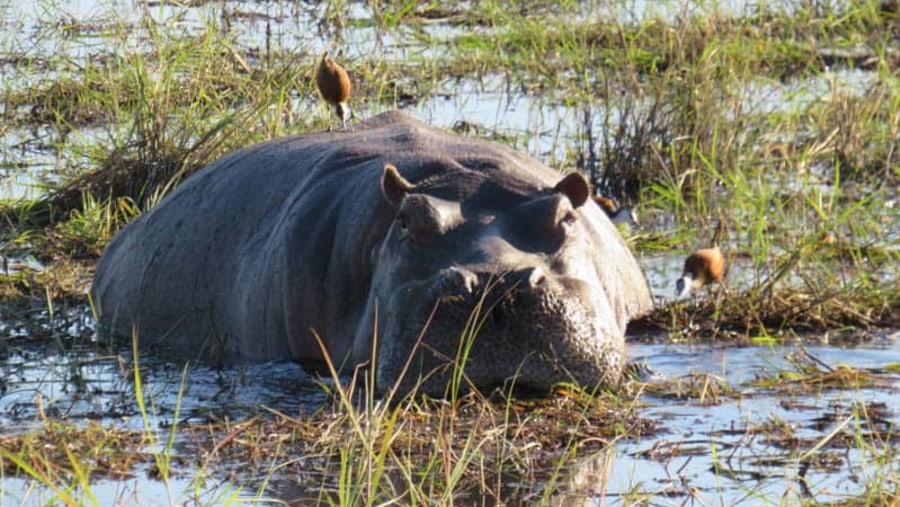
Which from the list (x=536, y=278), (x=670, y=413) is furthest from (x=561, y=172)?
(x=536, y=278)

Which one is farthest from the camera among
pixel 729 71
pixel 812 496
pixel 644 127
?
pixel 729 71

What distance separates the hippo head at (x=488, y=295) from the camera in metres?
5.23

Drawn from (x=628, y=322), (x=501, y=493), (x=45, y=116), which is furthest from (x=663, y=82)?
(x=501, y=493)

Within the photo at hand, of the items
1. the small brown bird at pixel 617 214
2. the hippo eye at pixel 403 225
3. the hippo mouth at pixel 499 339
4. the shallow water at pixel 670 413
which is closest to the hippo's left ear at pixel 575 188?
the hippo mouth at pixel 499 339

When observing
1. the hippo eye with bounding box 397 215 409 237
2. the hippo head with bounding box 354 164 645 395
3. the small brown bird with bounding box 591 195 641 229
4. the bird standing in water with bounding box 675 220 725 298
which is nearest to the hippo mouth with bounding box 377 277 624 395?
the hippo head with bounding box 354 164 645 395

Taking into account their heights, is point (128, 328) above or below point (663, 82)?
below

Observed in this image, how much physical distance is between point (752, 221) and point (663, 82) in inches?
43.8

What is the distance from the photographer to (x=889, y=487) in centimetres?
446

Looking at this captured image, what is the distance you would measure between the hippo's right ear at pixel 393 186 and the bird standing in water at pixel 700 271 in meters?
1.26

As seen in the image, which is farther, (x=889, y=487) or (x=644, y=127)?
(x=644, y=127)

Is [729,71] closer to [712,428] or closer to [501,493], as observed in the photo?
[712,428]

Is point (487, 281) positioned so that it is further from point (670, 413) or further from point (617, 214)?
point (617, 214)

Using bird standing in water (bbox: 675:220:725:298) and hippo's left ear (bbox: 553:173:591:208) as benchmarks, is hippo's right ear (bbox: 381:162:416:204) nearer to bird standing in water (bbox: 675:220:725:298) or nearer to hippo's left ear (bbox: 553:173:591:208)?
hippo's left ear (bbox: 553:173:591:208)

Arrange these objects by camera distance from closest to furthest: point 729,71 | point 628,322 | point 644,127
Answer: point 628,322
point 644,127
point 729,71
